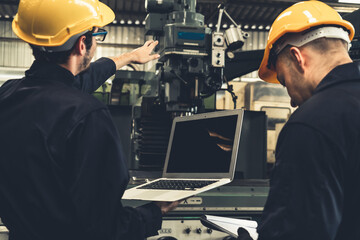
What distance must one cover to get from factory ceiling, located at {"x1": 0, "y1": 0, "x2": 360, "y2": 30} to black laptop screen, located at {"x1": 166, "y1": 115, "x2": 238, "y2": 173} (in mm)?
4263

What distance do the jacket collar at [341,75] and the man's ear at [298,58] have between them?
0.11 m

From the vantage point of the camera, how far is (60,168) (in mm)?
905

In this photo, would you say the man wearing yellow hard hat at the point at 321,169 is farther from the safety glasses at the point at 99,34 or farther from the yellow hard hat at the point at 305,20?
the safety glasses at the point at 99,34

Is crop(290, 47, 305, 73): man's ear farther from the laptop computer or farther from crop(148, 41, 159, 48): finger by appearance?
crop(148, 41, 159, 48): finger

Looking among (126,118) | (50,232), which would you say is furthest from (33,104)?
(126,118)

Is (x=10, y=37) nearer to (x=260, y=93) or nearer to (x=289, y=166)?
(x=260, y=93)

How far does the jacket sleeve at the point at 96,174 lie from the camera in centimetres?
89

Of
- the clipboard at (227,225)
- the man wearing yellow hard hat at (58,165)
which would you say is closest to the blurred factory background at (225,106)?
the clipboard at (227,225)

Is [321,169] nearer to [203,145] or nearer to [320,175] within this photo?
[320,175]

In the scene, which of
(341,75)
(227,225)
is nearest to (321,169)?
(341,75)

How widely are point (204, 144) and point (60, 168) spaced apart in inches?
30.6

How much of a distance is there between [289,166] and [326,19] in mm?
413

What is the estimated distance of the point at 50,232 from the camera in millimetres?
914

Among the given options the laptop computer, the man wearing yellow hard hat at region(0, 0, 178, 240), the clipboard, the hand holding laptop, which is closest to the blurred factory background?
the laptop computer
